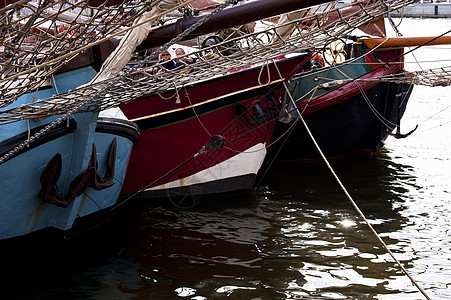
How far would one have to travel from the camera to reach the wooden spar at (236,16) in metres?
5.32

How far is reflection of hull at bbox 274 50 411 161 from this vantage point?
11625 millimetres

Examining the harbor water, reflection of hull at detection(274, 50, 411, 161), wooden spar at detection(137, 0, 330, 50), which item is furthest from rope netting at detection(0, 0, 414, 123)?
reflection of hull at detection(274, 50, 411, 161)

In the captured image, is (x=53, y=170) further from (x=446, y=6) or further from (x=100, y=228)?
(x=446, y=6)

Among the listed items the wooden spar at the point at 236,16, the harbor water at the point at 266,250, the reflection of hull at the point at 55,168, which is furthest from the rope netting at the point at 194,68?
the harbor water at the point at 266,250

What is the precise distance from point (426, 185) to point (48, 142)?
23.0ft

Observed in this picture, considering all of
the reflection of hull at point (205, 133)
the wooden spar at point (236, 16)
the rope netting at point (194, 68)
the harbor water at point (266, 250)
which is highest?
the wooden spar at point (236, 16)

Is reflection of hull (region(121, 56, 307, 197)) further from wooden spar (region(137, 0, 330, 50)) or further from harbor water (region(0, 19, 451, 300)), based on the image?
wooden spar (region(137, 0, 330, 50))

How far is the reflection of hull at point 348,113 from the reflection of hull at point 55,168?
5.32 metres

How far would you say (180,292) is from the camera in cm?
624

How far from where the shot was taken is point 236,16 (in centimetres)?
551

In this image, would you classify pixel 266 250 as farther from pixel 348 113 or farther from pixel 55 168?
pixel 348 113

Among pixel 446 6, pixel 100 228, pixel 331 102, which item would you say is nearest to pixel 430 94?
pixel 331 102

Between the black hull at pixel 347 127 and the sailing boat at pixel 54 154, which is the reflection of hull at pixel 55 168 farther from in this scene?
the black hull at pixel 347 127

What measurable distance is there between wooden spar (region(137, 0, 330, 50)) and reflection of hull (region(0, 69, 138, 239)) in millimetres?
1162
